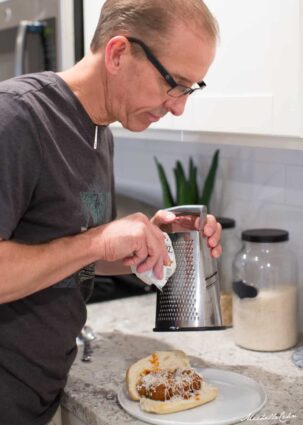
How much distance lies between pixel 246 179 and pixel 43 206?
86cm

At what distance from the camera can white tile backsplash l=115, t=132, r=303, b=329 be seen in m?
1.76

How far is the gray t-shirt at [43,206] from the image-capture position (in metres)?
1.10

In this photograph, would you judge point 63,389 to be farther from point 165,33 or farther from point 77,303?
point 165,33

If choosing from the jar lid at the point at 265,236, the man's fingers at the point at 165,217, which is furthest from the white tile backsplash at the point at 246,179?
the man's fingers at the point at 165,217

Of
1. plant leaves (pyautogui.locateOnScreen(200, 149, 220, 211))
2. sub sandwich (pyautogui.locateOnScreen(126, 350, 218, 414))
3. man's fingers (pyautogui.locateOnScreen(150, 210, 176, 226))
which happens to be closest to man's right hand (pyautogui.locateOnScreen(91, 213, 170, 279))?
man's fingers (pyautogui.locateOnScreen(150, 210, 176, 226))

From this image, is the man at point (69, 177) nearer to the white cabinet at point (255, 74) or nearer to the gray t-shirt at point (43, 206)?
the gray t-shirt at point (43, 206)

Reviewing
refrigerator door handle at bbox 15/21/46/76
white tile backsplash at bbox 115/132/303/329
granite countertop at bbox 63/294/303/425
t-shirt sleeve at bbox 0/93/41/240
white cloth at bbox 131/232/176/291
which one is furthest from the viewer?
refrigerator door handle at bbox 15/21/46/76

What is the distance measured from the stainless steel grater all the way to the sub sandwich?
105mm

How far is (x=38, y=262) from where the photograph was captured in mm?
1124

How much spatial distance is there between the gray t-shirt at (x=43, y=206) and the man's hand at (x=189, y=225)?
0.12 metres

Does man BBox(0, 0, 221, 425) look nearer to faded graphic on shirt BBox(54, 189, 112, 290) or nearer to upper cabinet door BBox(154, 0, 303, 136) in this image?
faded graphic on shirt BBox(54, 189, 112, 290)

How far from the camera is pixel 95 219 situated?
51.1 inches

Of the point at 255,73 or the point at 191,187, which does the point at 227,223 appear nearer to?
the point at 191,187

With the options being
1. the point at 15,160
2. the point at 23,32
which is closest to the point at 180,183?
the point at 23,32
